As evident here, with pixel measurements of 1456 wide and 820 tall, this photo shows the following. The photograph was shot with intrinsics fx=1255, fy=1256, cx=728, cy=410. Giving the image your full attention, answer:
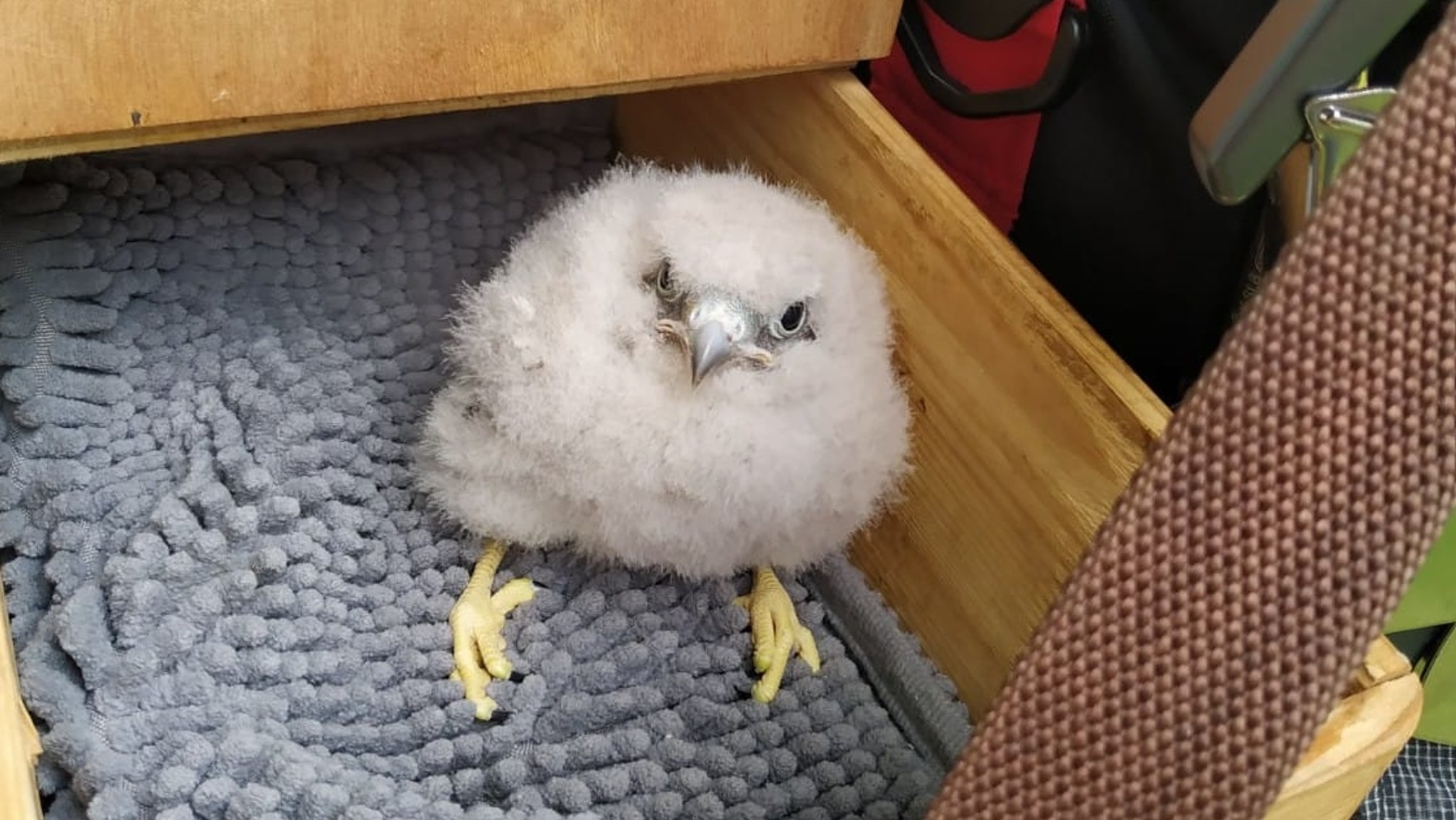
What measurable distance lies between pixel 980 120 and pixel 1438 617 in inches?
18.7

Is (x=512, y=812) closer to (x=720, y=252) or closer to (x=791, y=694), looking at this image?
(x=791, y=694)

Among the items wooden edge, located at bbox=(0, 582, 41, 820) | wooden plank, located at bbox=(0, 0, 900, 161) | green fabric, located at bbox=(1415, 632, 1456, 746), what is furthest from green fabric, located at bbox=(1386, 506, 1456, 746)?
wooden edge, located at bbox=(0, 582, 41, 820)

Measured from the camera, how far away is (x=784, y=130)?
104 centimetres

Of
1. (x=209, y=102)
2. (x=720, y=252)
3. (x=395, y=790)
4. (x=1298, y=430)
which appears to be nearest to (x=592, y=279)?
(x=720, y=252)

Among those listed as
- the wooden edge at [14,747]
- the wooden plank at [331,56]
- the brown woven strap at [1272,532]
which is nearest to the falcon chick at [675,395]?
the wooden plank at [331,56]

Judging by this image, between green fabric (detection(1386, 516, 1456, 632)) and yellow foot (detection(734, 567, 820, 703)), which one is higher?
green fabric (detection(1386, 516, 1456, 632))

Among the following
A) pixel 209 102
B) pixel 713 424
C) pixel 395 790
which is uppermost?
pixel 209 102

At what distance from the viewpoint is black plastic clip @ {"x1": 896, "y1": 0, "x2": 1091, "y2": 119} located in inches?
32.2

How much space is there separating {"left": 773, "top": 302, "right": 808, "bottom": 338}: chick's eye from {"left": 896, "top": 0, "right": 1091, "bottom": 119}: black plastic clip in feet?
0.67

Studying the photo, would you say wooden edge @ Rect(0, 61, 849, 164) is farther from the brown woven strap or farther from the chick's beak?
the brown woven strap

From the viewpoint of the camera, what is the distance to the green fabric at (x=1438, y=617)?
0.82 meters

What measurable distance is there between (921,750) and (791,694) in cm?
10

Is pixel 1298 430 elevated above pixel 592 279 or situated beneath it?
elevated above

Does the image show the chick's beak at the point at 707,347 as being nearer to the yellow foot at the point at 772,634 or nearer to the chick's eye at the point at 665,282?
the chick's eye at the point at 665,282
